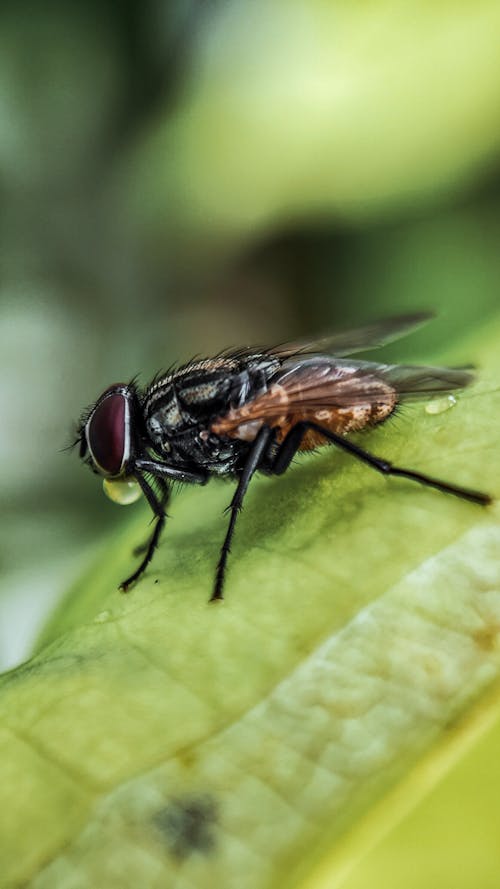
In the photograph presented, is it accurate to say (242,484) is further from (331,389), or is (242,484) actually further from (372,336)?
(372,336)

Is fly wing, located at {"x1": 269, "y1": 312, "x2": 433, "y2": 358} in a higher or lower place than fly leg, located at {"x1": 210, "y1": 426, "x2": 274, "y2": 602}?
lower

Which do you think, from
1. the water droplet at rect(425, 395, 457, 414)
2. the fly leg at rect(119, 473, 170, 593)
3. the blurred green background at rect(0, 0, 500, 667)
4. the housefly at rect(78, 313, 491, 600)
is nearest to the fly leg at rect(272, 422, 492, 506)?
the housefly at rect(78, 313, 491, 600)

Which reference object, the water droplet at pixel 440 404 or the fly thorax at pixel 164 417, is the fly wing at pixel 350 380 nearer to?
the water droplet at pixel 440 404

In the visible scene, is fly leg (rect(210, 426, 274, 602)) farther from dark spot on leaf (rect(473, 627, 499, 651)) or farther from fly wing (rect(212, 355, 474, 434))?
dark spot on leaf (rect(473, 627, 499, 651))

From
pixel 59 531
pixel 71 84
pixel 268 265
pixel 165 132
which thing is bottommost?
pixel 59 531

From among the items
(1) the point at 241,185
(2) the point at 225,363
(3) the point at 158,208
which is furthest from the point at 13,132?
(2) the point at 225,363

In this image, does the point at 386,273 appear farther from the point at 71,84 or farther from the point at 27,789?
the point at 27,789
